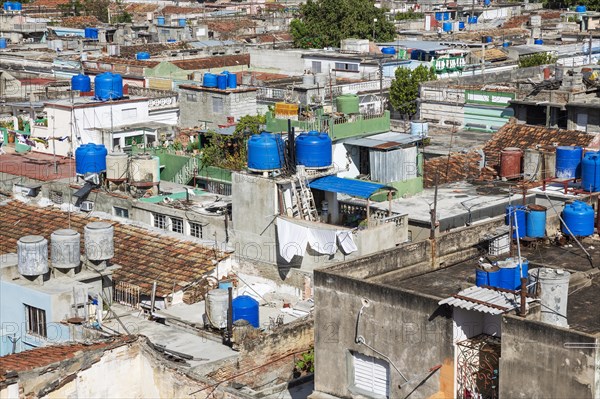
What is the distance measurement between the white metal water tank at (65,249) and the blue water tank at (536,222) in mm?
12052

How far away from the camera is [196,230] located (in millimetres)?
42094

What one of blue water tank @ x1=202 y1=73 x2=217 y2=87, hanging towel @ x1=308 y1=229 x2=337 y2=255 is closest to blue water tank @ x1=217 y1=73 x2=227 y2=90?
blue water tank @ x1=202 y1=73 x2=217 y2=87

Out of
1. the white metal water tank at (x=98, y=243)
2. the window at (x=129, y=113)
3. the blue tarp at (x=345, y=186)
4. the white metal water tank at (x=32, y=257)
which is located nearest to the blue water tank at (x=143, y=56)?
the window at (x=129, y=113)

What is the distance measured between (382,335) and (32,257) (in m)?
Result: 12.6

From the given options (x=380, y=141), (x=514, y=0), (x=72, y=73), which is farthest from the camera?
(x=514, y=0)

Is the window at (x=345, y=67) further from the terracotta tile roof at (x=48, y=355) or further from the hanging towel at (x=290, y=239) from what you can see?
the terracotta tile roof at (x=48, y=355)

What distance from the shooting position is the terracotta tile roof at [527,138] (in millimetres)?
49750

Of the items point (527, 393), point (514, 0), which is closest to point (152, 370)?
point (527, 393)

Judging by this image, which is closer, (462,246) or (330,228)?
(462,246)

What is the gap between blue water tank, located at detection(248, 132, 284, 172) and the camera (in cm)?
Answer: 3844

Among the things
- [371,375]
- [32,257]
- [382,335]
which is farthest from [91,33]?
[382,335]

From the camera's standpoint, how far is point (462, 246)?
28516mm

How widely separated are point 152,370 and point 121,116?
98.7 feet

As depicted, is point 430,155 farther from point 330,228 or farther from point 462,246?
point 462,246
